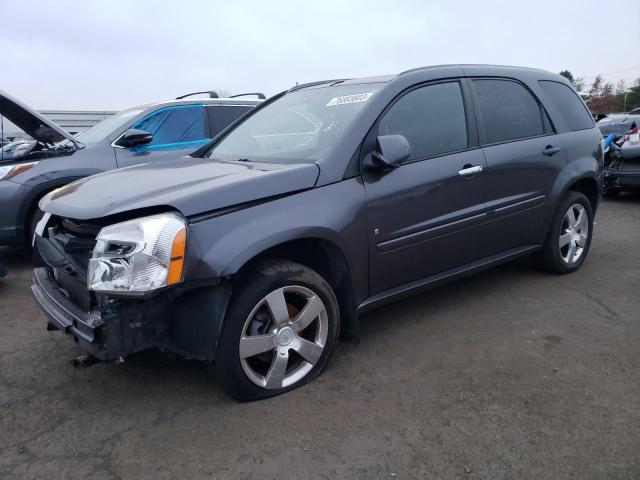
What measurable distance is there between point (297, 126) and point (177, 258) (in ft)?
4.92

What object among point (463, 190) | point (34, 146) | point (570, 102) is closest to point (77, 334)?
point (463, 190)

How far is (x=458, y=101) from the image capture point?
11.8 feet

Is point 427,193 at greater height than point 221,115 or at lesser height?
lesser

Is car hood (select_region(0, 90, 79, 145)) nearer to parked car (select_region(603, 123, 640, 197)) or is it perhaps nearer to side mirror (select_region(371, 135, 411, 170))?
side mirror (select_region(371, 135, 411, 170))

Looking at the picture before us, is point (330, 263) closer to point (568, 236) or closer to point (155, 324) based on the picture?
point (155, 324)

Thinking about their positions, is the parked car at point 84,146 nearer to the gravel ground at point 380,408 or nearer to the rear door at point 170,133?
the rear door at point 170,133

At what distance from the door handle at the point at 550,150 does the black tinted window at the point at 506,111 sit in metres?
0.14

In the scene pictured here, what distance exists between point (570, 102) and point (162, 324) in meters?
3.98

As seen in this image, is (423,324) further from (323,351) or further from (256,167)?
(256,167)

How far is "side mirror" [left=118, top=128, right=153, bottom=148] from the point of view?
209 inches

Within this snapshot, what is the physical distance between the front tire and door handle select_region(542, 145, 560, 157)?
2318mm

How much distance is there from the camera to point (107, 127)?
5.99m

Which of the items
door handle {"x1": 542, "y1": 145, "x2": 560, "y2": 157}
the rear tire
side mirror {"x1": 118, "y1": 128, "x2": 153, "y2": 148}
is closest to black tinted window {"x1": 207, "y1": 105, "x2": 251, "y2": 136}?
side mirror {"x1": 118, "y1": 128, "x2": 153, "y2": 148}

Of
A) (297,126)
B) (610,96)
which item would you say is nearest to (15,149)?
(297,126)
